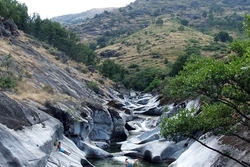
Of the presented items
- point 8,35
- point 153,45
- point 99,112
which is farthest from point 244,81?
point 153,45

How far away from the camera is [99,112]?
53375mm

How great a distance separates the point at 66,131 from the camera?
42.8 metres

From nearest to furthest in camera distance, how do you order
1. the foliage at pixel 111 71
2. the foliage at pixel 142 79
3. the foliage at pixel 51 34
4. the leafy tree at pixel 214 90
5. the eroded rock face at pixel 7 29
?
the leafy tree at pixel 214 90 → the eroded rock face at pixel 7 29 → the foliage at pixel 51 34 → the foliage at pixel 111 71 → the foliage at pixel 142 79

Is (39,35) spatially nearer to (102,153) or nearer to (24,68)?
(24,68)

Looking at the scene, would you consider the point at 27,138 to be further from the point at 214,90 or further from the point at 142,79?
the point at 142,79

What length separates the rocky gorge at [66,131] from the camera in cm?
2459

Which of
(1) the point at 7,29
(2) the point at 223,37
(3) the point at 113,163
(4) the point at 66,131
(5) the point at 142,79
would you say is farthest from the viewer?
(2) the point at 223,37

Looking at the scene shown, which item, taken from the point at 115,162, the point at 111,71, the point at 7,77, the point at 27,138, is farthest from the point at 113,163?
the point at 111,71

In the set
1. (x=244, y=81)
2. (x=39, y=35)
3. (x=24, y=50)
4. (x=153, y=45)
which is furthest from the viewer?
(x=153, y=45)

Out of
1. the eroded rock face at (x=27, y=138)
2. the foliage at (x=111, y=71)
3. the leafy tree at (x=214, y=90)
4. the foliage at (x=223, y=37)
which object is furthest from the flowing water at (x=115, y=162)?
the foliage at (x=223, y=37)

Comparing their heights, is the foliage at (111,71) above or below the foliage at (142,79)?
above

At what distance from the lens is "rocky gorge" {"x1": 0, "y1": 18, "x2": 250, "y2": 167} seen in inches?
968

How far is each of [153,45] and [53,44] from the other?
3504 inches

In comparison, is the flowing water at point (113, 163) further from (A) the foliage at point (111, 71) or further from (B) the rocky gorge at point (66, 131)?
(A) the foliage at point (111, 71)
